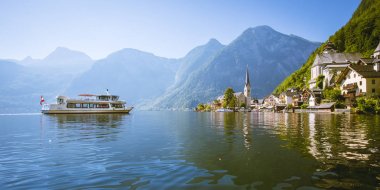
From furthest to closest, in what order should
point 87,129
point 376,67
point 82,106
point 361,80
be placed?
point 82,106 → point 376,67 → point 361,80 → point 87,129

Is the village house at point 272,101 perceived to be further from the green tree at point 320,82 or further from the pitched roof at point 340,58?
the pitched roof at point 340,58

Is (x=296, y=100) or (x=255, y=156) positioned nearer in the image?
(x=255, y=156)

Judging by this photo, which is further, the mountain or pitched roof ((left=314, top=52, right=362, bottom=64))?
the mountain

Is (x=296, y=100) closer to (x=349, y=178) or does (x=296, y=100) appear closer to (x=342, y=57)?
(x=342, y=57)

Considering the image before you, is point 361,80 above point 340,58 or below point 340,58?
below

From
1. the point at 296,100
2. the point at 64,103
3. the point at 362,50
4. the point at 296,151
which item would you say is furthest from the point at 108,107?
the point at 362,50

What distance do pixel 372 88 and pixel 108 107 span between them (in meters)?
90.5

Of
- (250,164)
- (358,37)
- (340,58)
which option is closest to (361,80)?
(340,58)

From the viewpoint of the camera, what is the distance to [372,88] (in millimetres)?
73875

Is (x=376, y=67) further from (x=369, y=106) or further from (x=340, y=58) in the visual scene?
(x=340, y=58)

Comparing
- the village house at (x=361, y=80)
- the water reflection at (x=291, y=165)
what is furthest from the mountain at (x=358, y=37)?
the water reflection at (x=291, y=165)

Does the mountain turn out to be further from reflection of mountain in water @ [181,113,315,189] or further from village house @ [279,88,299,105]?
reflection of mountain in water @ [181,113,315,189]

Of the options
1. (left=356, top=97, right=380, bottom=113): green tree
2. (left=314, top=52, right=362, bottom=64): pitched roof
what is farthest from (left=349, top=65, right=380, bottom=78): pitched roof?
(left=314, top=52, right=362, bottom=64): pitched roof

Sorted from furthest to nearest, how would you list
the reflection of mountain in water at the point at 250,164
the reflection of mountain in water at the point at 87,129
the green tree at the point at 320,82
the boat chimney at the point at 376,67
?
the green tree at the point at 320,82 → the boat chimney at the point at 376,67 → the reflection of mountain in water at the point at 87,129 → the reflection of mountain in water at the point at 250,164
